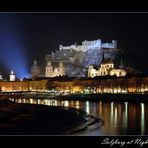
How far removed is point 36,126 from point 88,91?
70.0 ft

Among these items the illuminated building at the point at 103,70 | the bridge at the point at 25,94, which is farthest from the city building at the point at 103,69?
the bridge at the point at 25,94

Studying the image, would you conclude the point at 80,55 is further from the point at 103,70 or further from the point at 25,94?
the point at 25,94

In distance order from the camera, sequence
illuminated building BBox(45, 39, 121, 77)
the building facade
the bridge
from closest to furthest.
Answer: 1. illuminated building BBox(45, 39, 121, 77)
2. the building facade
3. the bridge

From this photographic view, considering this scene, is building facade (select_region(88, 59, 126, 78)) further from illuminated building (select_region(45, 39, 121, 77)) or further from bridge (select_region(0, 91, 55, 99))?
bridge (select_region(0, 91, 55, 99))

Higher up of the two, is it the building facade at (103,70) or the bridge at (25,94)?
the building facade at (103,70)

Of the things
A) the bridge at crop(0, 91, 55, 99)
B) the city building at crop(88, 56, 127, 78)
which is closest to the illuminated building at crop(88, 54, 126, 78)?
the city building at crop(88, 56, 127, 78)

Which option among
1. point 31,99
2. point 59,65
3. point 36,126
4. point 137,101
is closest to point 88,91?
point 31,99

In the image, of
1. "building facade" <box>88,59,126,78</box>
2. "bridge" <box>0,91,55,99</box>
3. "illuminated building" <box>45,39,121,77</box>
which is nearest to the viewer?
"illuminated building" <box>45,39,121,77</box>

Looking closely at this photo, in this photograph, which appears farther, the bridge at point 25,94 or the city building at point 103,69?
the bridge at point 25,94

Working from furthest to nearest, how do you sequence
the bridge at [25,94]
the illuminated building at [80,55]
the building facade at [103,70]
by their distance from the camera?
the bridge at [25,94]
the building facade at [103,70]
the illuminated building at [80,55]

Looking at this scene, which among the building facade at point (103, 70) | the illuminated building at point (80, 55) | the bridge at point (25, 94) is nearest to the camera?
the illuminated building at point (80, 55)

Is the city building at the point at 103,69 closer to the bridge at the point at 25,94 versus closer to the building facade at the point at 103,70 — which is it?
the building facade at the point at 103,70
